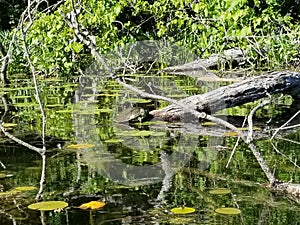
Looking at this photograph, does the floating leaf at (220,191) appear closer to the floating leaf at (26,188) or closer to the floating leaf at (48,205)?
the floating leaf at (48,205)

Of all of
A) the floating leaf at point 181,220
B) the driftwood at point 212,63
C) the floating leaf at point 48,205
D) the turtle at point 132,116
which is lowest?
the floating leaf at point 181,220

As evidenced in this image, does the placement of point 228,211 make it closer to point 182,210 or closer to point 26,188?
point 182,210

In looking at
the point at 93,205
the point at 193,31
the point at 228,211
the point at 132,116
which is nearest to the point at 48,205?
the point at 93,205

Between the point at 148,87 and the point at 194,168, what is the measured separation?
10.3ft

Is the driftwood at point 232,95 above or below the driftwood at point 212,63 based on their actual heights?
below

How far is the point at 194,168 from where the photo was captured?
2643 millimetres

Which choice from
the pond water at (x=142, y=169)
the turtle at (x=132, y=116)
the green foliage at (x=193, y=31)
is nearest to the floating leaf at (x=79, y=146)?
the pond water at (x=142, y=169)

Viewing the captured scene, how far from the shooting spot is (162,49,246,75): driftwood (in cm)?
710

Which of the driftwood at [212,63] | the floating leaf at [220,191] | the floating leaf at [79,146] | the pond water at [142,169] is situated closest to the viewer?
the pond water at [142,169]

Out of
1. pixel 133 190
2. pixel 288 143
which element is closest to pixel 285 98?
pixel 288 143

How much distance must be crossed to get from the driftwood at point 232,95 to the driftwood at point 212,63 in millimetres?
2771

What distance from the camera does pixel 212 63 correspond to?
24.1 ft

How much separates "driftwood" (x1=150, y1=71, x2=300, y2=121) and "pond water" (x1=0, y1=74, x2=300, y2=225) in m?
0.11

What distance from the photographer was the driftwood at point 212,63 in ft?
23.3
